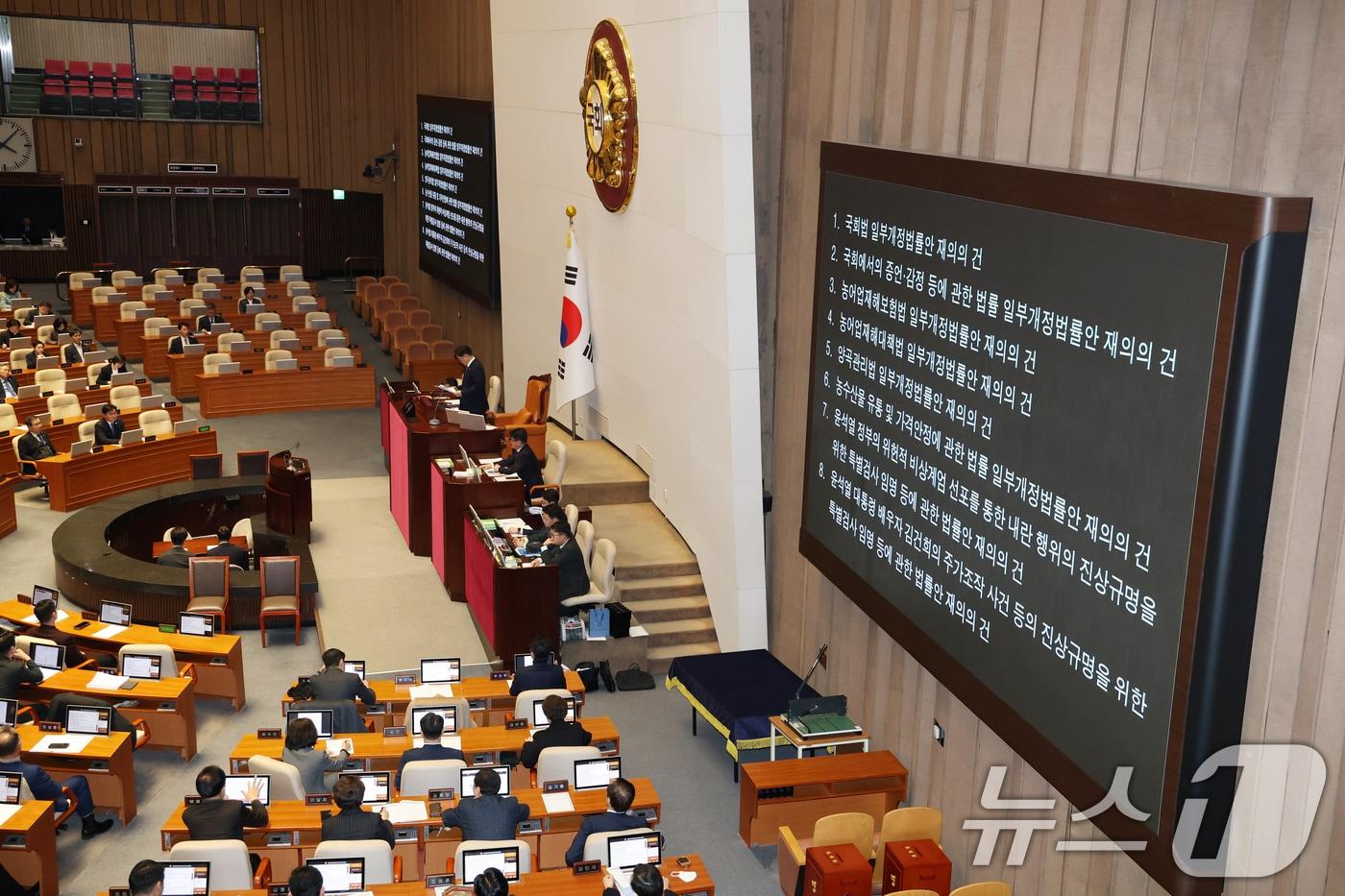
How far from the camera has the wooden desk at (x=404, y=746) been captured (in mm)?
8859

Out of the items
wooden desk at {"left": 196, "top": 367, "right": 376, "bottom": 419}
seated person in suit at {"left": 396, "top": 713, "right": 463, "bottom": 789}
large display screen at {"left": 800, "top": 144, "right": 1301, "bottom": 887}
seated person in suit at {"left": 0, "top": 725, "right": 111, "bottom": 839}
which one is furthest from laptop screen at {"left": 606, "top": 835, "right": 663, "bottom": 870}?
wooden desk at {"left": 196, "top": 367, "right": 376, "bottom": 419}

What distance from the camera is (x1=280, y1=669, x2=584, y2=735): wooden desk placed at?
32.0 ft

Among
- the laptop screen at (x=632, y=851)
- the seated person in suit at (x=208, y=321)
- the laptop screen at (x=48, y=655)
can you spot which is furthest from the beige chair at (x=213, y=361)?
the laptop screen at (x=632, y=851)

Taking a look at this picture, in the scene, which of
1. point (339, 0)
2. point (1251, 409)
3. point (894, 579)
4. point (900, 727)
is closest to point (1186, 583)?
point (1251, 409)

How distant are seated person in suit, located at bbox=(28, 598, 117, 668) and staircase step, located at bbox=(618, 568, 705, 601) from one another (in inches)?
167

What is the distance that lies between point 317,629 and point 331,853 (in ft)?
17.7

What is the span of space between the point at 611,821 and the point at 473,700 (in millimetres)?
2659

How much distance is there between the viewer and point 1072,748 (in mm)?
6219

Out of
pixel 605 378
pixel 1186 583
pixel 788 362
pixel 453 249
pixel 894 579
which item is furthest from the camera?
pixel 453 249

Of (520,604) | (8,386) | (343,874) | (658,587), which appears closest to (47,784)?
(343,874)

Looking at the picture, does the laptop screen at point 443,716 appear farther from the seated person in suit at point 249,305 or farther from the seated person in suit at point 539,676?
the seated person in suit at point 249,305

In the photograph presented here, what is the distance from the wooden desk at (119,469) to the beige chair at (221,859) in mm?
9261

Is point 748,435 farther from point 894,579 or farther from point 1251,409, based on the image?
point 1251,409

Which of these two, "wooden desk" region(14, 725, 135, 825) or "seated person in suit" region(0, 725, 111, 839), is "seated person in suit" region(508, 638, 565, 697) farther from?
"seated person in suit" region(0, 725, 111, 839)
